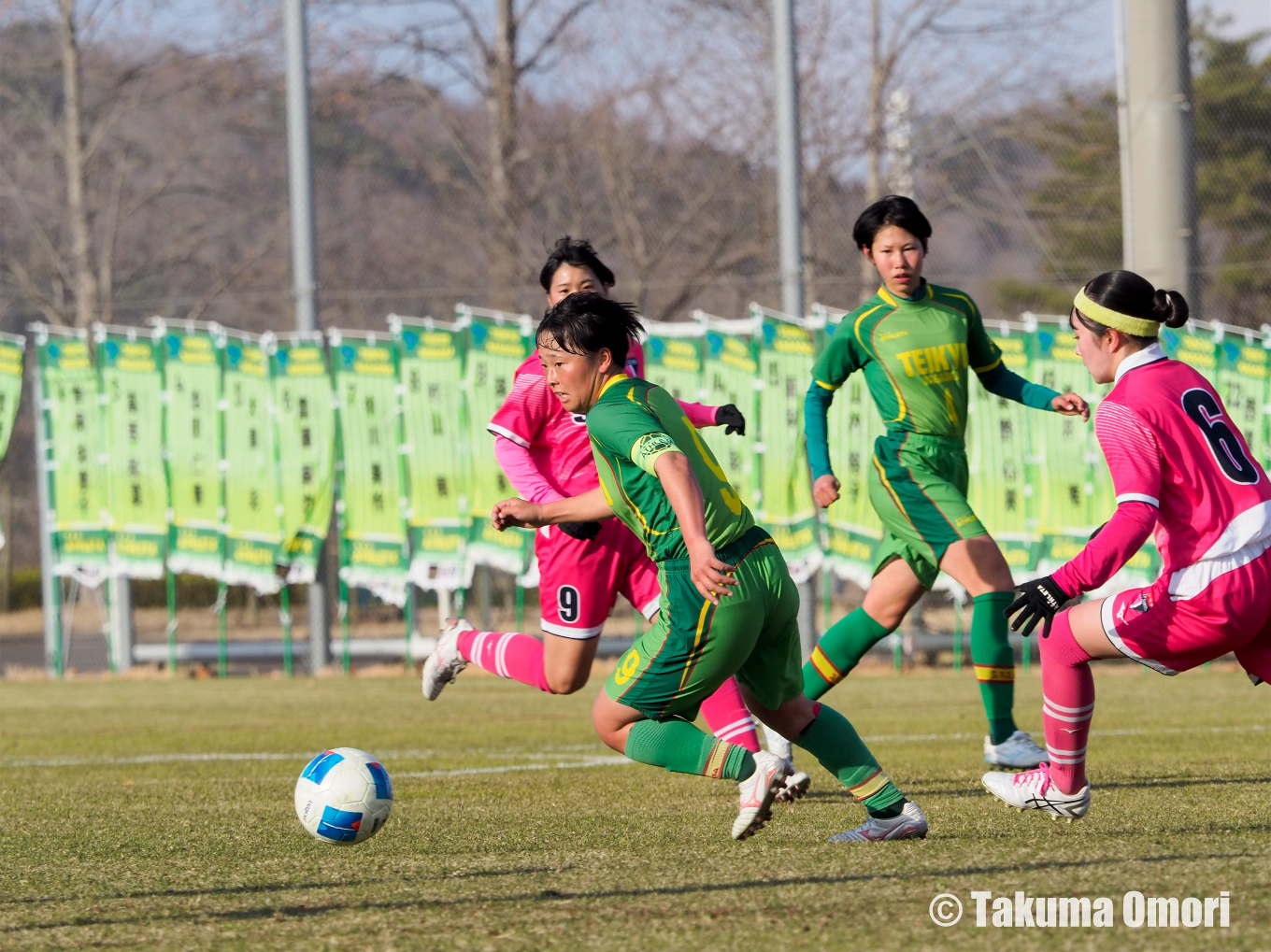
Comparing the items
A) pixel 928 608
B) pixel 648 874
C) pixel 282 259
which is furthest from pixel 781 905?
pixel 282 259

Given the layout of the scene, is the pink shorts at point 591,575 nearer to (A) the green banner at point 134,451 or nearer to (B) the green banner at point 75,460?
(A) the green banner at point 134,451

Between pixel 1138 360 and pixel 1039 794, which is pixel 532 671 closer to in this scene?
pixel 1039 794

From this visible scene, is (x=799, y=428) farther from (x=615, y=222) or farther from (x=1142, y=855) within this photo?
(x=1142, y=855)

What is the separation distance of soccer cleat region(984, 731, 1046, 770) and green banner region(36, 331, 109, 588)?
9696 millimetres

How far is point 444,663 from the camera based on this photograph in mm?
5836

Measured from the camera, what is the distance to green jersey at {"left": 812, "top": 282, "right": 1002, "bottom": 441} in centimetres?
617

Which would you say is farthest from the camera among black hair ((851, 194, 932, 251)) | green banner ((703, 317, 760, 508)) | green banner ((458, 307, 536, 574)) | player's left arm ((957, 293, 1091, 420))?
green banner ((458, 307, 536, 574))

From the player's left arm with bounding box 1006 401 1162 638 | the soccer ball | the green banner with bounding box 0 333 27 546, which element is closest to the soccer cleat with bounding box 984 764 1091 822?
the player's left arm with bounding box 1006 401 1162 638

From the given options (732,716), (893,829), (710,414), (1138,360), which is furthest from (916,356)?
(893,829)

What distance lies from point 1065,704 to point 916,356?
6.79 ft

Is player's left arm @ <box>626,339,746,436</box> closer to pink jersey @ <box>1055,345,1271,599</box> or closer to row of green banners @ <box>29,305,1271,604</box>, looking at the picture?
pink jersey @ <box>1055,345,1271,599</box>

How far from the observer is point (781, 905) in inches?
133

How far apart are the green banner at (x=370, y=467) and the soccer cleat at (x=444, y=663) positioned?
7.38 metres

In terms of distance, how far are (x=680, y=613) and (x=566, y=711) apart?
611 cm
